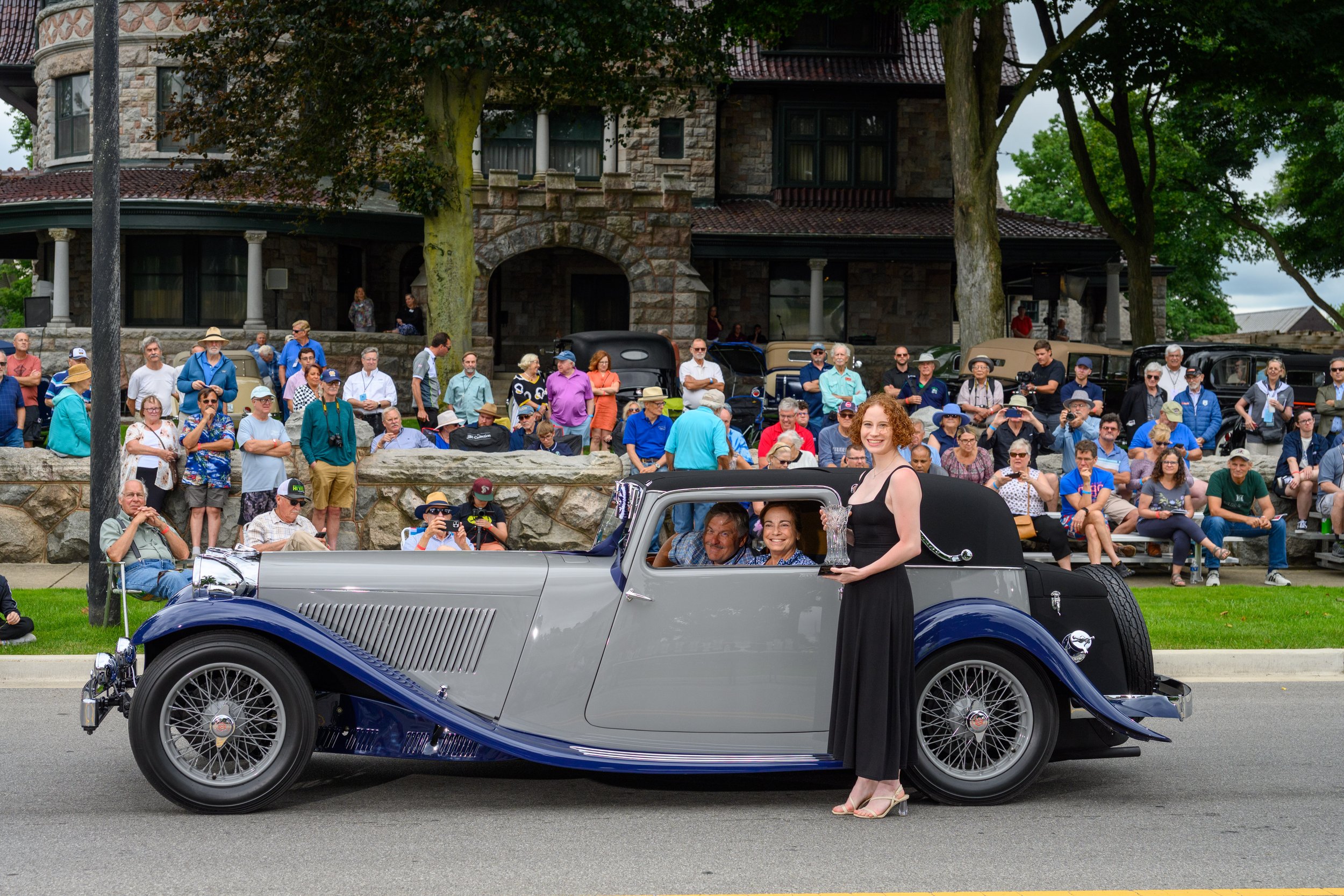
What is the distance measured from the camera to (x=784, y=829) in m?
5.91

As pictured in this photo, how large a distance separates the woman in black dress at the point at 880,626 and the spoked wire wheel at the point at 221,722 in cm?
257

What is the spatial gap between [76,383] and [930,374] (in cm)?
1036

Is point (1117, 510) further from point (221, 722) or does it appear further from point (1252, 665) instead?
point (221, 722)

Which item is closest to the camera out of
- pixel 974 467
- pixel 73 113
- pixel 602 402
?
pixel 974 467

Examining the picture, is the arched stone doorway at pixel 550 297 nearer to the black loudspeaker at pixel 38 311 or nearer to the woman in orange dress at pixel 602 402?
the black loudspeaker at pixel 38 311

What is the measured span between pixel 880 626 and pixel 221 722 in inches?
117

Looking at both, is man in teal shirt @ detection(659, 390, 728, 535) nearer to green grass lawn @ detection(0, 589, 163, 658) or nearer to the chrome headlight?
green grass lawn @ detection(0, 589, 163, 658)

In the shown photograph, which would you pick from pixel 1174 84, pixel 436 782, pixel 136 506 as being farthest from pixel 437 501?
pixel 1174 84

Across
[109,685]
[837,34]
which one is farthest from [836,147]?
[109,685]

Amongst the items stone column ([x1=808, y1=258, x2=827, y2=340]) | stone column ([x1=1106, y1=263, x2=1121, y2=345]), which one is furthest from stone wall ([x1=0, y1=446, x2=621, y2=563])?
stone column ([x1=1106, y1=263, x2=1121, y2=345])

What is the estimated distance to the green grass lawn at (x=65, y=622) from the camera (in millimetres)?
9352

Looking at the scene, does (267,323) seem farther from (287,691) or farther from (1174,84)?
(287,691)

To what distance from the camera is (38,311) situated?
2978 cm

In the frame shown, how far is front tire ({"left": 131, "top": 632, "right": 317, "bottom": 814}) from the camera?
19.3 ft
